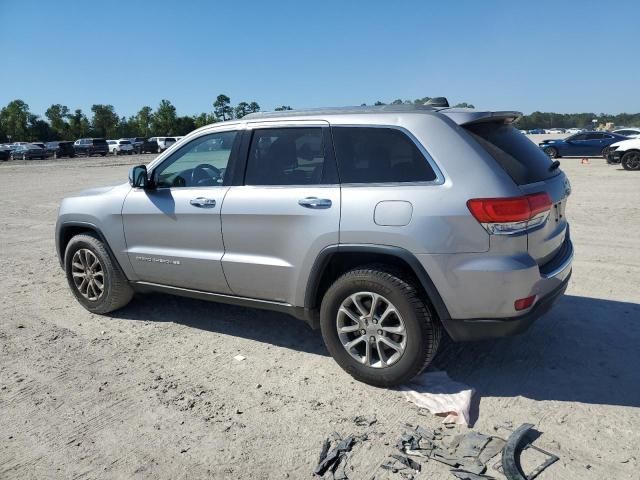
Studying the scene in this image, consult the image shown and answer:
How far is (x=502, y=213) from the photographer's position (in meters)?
3.09

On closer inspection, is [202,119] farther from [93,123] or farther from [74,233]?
[74,233]

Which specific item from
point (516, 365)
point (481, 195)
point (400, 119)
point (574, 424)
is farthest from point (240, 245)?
point (574, 424)

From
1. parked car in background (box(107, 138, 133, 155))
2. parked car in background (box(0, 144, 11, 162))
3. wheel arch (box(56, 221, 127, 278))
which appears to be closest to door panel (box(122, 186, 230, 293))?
wheel arch (box(56, 221, 127, 278))

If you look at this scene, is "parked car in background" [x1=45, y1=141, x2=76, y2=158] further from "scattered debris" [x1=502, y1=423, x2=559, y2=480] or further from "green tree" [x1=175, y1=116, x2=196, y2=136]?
"scattered debris" [x1=502, y1=423, x2=559, y2=480]

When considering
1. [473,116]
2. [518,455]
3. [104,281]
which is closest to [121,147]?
[104,281]

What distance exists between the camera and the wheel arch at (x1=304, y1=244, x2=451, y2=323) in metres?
3.29

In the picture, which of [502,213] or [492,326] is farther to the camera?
[492,326]

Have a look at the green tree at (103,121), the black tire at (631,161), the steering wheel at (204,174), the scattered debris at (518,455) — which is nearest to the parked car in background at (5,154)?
the green tree at (103,121)

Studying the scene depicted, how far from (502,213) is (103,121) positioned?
92.5 m

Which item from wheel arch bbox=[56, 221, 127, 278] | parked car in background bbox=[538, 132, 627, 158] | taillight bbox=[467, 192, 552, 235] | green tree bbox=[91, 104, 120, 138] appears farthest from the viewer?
green tree bbox=[91, 104, 120, 138]

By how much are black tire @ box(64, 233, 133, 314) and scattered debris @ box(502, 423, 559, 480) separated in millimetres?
3639

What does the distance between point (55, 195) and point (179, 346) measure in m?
14.4

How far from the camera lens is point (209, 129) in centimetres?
436

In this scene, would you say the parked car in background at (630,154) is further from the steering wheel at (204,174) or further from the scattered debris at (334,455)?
the scattered debris at (334,455)
